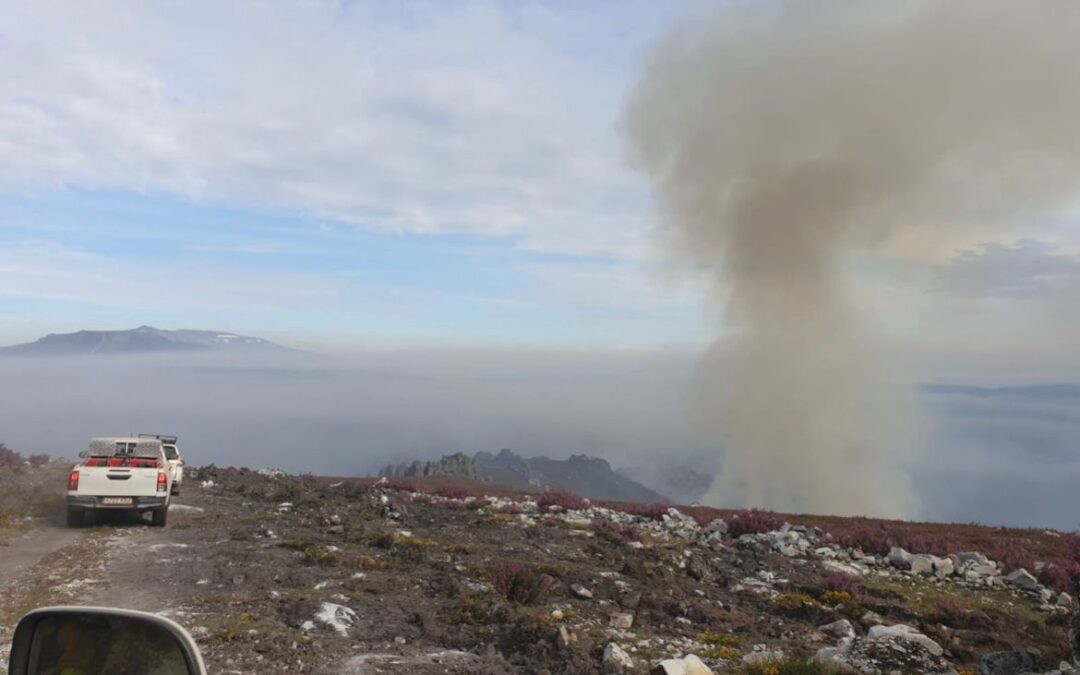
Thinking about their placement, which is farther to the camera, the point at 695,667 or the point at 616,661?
the point at 616,661

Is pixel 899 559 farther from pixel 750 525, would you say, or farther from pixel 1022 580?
pixel 750 525

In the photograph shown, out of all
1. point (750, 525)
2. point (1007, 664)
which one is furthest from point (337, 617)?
point (750, 525)

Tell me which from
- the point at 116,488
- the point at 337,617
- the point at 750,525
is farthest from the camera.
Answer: the point at 750,525

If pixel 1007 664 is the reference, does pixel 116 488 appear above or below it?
below

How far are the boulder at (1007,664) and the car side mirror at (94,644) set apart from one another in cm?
909

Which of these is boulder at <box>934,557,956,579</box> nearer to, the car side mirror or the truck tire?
the car side mirror

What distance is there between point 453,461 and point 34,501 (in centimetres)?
5398

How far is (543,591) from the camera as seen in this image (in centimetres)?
1191

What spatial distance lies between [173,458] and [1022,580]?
28516 mm

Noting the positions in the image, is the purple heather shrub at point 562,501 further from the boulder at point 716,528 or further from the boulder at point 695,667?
the boulder at point 695,667

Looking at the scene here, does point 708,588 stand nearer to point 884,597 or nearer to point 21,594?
point 884,597

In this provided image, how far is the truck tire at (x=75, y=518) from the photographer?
1864 cm

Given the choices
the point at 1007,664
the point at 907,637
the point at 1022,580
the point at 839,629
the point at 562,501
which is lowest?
the point at 562,501

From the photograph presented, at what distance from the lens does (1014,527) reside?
2870 cm
